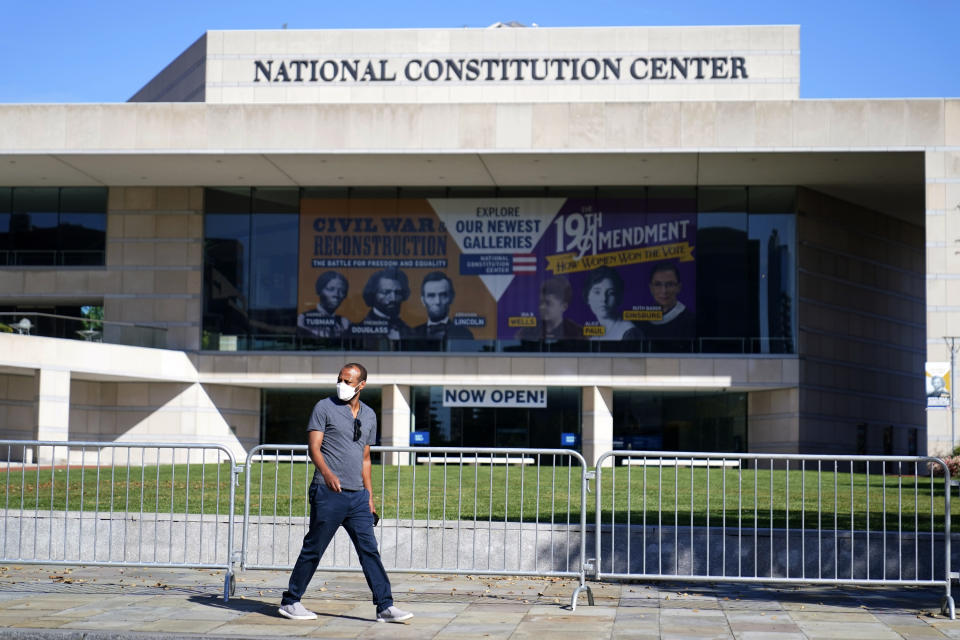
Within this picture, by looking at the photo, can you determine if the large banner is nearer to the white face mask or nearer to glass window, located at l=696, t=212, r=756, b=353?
glass window, located at l=696, t=212, r=756, b=353

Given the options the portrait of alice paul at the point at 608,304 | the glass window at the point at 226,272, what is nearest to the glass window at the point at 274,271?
the glass window at the point at 226,272

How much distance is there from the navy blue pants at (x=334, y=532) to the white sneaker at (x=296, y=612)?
0.12ft

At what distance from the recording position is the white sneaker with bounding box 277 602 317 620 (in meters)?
8.70

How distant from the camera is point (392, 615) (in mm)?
8602

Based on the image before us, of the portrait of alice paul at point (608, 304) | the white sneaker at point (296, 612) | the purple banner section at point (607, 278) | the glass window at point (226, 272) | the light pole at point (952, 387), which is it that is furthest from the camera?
the glass window at point (226, 272)

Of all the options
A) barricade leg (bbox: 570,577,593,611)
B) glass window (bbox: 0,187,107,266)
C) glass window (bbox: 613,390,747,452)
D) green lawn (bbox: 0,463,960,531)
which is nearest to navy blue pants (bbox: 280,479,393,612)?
barricade leg (bbox: 570,577,593,611)

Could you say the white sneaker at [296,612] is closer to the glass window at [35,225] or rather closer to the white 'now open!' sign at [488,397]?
the white 'now open!' sign at [488,397]

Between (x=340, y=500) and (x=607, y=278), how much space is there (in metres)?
28.9

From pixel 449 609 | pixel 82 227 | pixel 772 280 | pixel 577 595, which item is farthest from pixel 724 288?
pixel 449 609

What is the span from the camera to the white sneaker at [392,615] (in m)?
8.58

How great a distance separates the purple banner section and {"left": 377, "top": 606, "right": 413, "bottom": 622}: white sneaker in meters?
28.7

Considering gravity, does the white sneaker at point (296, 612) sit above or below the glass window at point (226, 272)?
below

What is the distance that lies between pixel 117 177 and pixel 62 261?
3836mm

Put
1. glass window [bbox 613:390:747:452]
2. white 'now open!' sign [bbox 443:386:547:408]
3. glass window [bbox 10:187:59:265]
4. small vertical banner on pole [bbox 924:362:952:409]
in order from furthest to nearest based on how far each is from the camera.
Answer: glass window [bbox 10:187:59:265], glass window [bbox 613:390:747:452], white 'now open!' sign [bbox 443:386:547:408], small vertical banner on pole [bbox 924:362:952:409]
